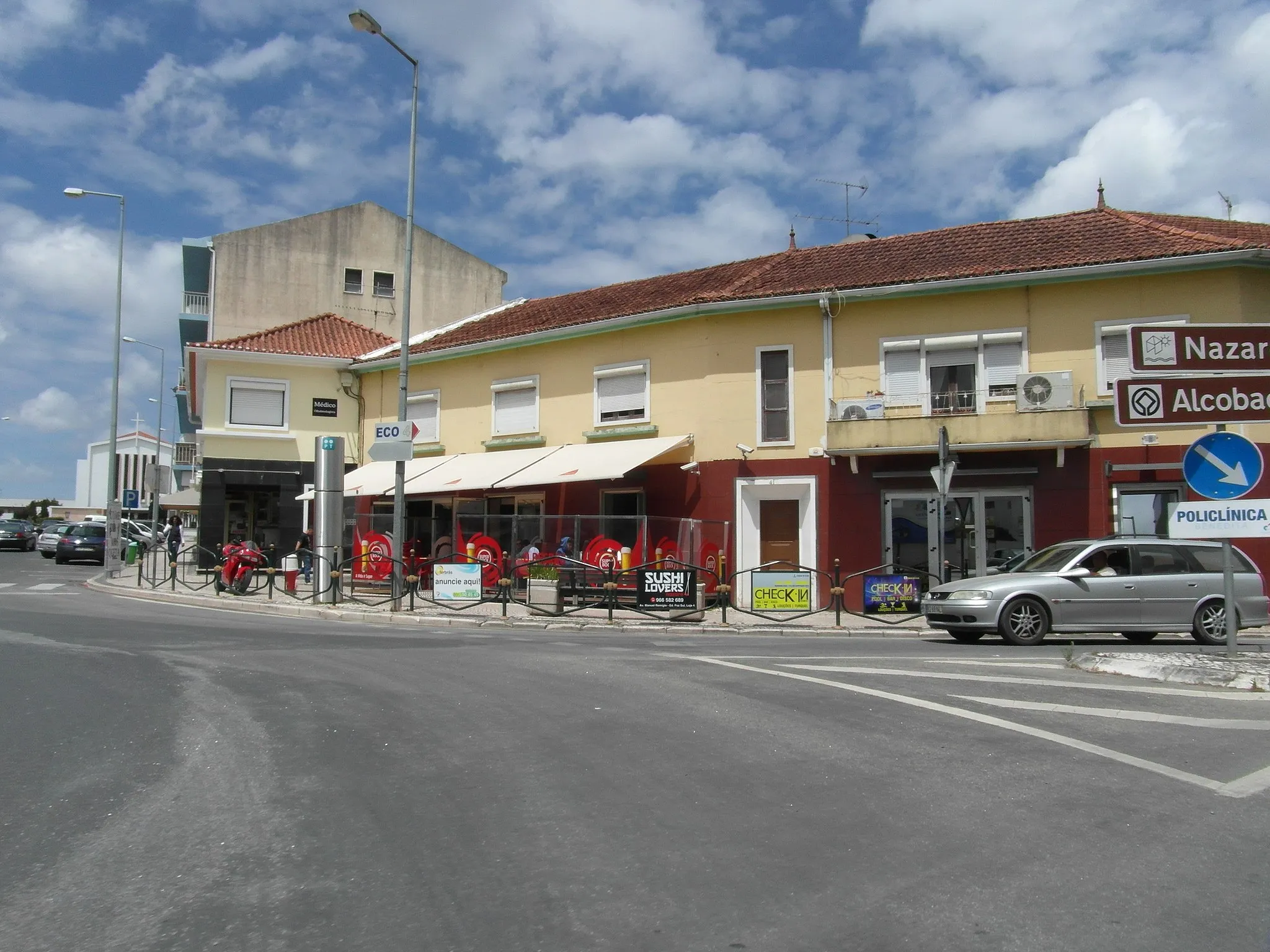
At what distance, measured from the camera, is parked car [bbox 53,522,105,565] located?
1468 inches

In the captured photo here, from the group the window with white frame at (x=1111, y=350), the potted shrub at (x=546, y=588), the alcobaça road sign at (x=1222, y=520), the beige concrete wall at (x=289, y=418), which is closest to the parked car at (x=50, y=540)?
the beige concrete wall at (x=289, y=418)

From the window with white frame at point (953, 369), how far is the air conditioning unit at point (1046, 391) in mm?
587

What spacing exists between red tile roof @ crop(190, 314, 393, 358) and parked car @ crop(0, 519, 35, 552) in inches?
862

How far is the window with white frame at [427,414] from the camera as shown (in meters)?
27.2

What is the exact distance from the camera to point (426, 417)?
27547 millimetres

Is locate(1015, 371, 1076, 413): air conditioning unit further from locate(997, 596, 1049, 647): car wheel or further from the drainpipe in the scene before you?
locate(997, 596, 1049, 647): car wheel

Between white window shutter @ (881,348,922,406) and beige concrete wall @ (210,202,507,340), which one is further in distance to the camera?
beige concrete wall @ (210,202,507,340)

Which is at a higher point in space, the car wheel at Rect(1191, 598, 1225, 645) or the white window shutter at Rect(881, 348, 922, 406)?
the white window shutter at Rect(881, 348, 922, 406)

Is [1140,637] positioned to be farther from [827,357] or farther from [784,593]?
[827,357]

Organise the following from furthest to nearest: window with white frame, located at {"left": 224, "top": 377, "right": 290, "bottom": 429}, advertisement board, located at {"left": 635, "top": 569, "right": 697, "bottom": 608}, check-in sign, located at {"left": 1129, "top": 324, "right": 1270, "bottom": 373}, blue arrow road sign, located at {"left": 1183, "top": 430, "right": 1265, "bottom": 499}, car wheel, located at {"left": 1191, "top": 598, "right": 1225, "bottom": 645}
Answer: window with white frame, located at {"left": 224, "top": 377, "right": 290, "bottom": 429}
advertisement board, located at {"left": 635, "top": 569, "right": 697, "bottom": 608}
car wheel, located at {"left": 1191, "top": 598, "right": 1225, "bottom": 645}
check-in sign, located at {"left": 1129, "top": 324, "right": 1270, "bottom": 373}
blue arrow road sign, located at {"left": 1183, "top": 430, "right": 1265, "bottom": 499}

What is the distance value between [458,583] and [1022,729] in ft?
42.5

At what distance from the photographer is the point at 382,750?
22.4ft

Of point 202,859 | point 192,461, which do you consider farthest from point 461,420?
point 192,461

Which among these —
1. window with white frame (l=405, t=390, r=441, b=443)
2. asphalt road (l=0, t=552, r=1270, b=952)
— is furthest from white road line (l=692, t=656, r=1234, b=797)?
window with white frame (l=405, t=390, r=441, b=443)
